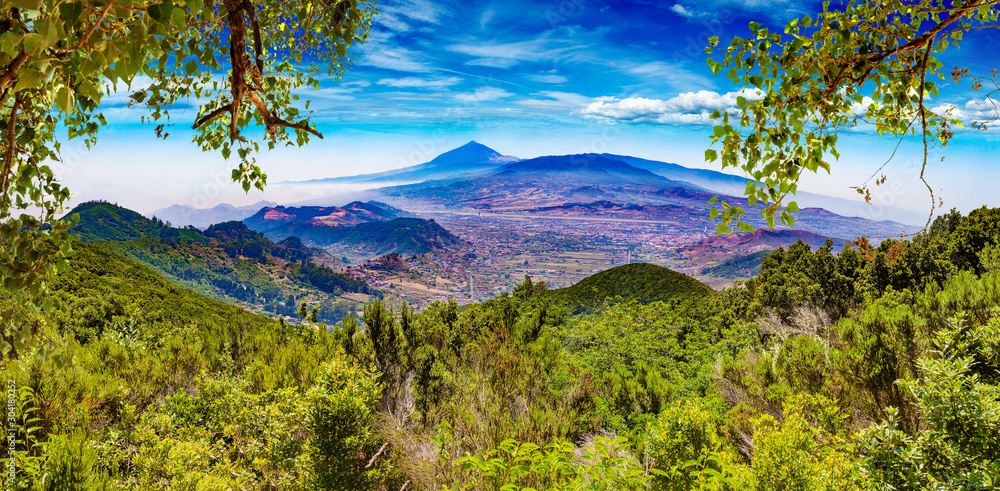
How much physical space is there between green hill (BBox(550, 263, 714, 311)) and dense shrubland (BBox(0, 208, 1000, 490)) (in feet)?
73.4

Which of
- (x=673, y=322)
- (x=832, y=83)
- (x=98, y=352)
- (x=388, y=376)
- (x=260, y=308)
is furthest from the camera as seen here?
(x=260, y=308)

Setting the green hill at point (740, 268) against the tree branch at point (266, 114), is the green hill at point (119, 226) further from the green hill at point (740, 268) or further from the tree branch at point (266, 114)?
the tree branch at point (266, 114)

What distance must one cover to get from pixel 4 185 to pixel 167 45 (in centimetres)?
99

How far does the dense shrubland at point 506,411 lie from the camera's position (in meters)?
2.75

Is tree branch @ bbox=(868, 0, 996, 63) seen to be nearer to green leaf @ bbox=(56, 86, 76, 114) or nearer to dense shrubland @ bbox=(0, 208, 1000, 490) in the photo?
dense shrubland @ bbox=(0, 208, 1000, 490)

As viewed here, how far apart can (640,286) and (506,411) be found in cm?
3371

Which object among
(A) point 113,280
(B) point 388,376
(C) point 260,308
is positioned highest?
(B) point 388,376

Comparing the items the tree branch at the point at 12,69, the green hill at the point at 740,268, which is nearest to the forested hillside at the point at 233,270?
the green hill at the point at 740,268

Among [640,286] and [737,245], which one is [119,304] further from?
[737,245]

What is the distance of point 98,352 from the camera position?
6859 mm

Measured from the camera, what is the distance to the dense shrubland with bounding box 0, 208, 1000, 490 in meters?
2.75

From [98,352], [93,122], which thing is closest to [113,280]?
[98,352]

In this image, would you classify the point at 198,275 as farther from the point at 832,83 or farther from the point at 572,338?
the point at 832,83

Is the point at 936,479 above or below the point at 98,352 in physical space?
above
